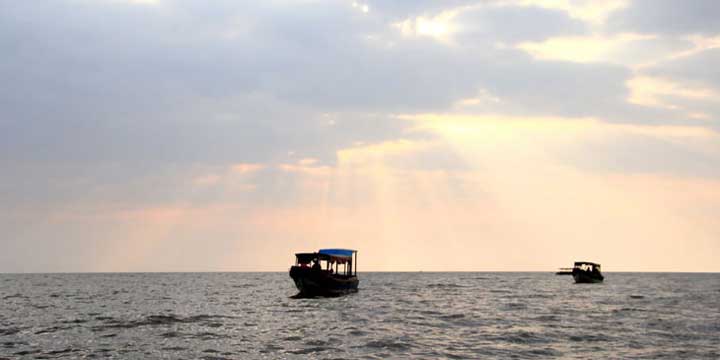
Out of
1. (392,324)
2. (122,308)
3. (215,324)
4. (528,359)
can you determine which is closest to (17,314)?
(122,308)

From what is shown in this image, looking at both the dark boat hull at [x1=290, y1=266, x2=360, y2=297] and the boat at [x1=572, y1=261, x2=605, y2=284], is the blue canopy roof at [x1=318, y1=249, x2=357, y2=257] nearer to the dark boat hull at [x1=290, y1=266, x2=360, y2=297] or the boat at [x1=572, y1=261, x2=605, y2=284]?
the dark boat hull at [x1=290, y1=266, x2=360, y2=297]

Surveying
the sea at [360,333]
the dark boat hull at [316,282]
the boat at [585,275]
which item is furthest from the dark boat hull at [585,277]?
the dark boat hull at [316,282]

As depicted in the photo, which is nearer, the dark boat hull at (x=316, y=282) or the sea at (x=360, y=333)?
the sea at (x=360, y=333)

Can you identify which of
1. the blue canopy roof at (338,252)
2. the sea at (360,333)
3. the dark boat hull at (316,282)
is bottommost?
the sea at (360,333)

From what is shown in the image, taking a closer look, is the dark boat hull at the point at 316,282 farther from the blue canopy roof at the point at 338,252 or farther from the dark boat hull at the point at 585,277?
the dark boat hull at the point at 585,277

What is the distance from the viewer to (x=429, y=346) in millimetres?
27688

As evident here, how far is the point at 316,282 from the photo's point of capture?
56875 millimetres

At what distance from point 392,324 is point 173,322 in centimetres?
1385

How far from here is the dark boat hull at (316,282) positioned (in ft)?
183

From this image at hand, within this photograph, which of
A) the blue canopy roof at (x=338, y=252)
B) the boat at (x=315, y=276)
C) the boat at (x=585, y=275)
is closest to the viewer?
the boat at (x=315, y=276)

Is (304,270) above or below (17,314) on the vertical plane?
above

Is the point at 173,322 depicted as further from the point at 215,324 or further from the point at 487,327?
the point at 487,327

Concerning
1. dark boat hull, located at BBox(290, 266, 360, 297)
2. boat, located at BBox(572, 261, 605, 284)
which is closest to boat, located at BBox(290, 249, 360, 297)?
dark boat hull, located at BBox(290, 266, 360, 297)

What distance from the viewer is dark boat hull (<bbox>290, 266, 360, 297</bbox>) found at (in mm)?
55750
